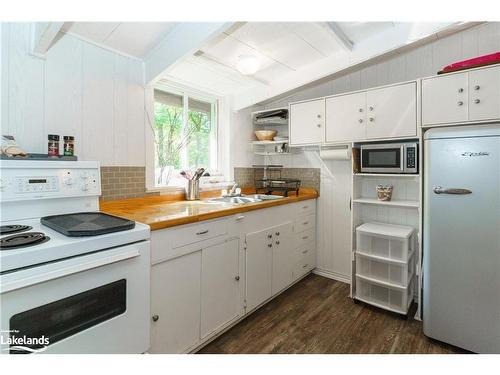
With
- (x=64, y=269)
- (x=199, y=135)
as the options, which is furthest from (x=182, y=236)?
(x=199, y=135)

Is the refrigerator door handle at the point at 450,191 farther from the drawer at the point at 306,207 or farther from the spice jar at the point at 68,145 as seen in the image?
the spice jar at the point at 68,145

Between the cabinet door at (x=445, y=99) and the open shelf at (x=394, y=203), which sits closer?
the cabinet door at (x=445, y=99)

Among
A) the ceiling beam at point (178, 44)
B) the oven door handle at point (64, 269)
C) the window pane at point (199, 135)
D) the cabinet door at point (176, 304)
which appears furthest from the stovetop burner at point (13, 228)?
the window pane at point (199, 135)

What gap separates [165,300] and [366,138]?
203cm

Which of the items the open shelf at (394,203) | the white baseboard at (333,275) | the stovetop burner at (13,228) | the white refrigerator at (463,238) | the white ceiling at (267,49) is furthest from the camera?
the white baseboard at (333,275)

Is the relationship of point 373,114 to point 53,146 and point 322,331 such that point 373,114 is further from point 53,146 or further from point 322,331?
point 53,146

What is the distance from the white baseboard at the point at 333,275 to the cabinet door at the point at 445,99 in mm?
1721

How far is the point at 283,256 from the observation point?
248cm

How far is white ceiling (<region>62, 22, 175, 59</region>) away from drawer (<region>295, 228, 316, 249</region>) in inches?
81.9

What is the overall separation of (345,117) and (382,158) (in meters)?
0.51

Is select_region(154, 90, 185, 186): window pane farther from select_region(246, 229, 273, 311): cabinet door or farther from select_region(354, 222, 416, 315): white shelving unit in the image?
select_region(354, 222, 416, 315): white shelving unit

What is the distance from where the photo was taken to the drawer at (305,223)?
271cm

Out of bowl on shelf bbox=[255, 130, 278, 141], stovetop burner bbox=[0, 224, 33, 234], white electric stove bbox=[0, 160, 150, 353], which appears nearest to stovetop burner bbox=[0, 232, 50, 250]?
white electric stove bbox=[0, 160, 150, 353]
